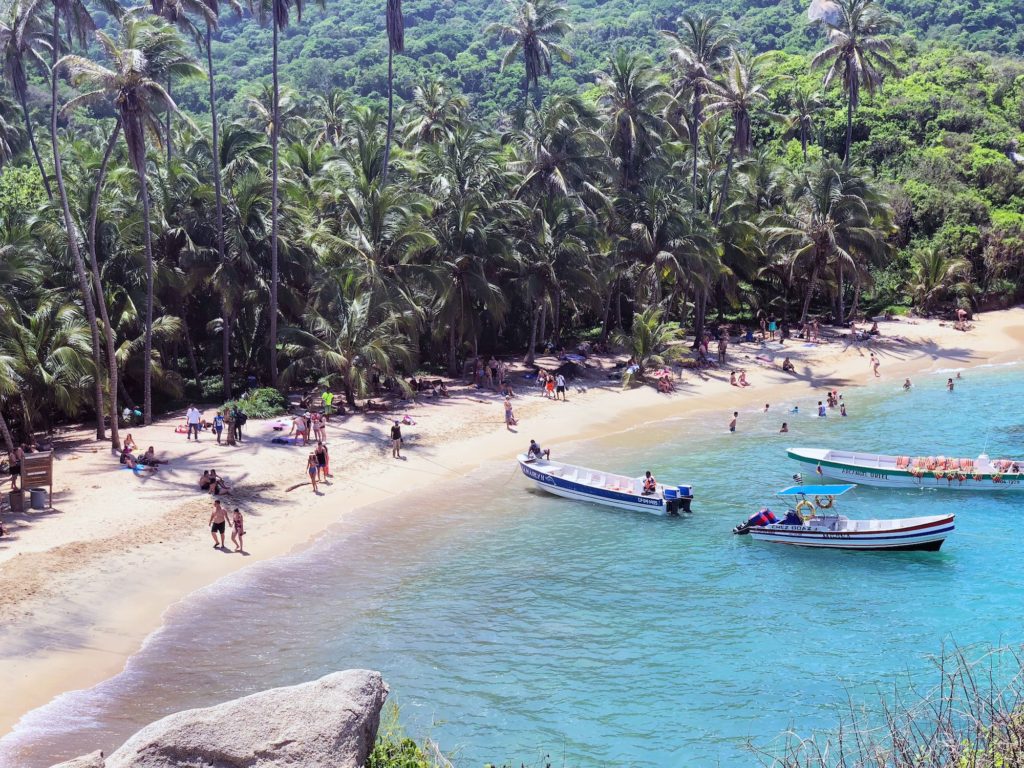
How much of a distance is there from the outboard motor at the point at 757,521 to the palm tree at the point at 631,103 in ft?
96.4

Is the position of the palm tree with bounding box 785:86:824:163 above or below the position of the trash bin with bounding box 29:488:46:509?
above

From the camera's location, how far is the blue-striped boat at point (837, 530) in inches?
1069

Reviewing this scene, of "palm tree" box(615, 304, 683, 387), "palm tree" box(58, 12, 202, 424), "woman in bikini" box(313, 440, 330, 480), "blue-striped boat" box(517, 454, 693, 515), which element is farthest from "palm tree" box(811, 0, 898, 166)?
"woman in bikini" box(313, 440, 330, 480)

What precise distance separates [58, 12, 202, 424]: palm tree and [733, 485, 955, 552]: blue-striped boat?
21841 millimetres

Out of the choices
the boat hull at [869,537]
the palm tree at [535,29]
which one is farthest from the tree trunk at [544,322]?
the boat hull at [869,537]

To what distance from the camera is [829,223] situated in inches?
2229

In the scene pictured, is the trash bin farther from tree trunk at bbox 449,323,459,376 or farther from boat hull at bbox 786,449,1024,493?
boat hull at bbox 786,449,1024,493

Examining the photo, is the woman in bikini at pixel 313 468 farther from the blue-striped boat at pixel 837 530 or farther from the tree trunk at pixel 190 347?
the tree trunk at pixel 190 347

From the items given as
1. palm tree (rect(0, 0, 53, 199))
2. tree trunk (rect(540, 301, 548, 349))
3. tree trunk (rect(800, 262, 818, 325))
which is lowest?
tree trunk (rect(540, 301, 548, 349))

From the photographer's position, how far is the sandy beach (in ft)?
68.2

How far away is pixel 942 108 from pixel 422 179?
56.5 meters

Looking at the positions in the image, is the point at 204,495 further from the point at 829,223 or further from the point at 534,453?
the point at 829,223

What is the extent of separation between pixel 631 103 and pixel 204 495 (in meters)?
33.7

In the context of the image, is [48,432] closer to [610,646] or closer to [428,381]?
[428,381]
